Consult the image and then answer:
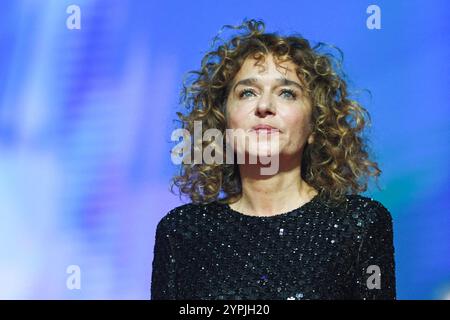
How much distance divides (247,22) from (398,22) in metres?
0.54

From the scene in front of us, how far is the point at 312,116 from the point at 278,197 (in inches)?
8.8

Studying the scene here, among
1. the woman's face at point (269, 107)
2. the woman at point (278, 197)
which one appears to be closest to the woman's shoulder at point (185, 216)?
the woman at point (278, 197)

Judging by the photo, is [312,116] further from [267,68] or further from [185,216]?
[185,216]

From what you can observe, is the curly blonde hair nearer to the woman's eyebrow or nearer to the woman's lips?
the woman's eyebrow

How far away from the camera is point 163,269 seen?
203cm

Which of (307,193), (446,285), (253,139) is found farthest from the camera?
(446,285)

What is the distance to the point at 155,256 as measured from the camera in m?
2.09

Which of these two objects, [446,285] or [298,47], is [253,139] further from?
[446,285]

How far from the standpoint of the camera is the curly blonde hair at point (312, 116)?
204 centimetres

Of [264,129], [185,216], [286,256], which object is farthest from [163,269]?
[264,129]

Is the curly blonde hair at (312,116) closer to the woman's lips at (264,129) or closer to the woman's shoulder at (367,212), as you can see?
the woman's shoulder at (367,212)

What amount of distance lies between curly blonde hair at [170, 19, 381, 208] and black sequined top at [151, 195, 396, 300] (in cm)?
8
